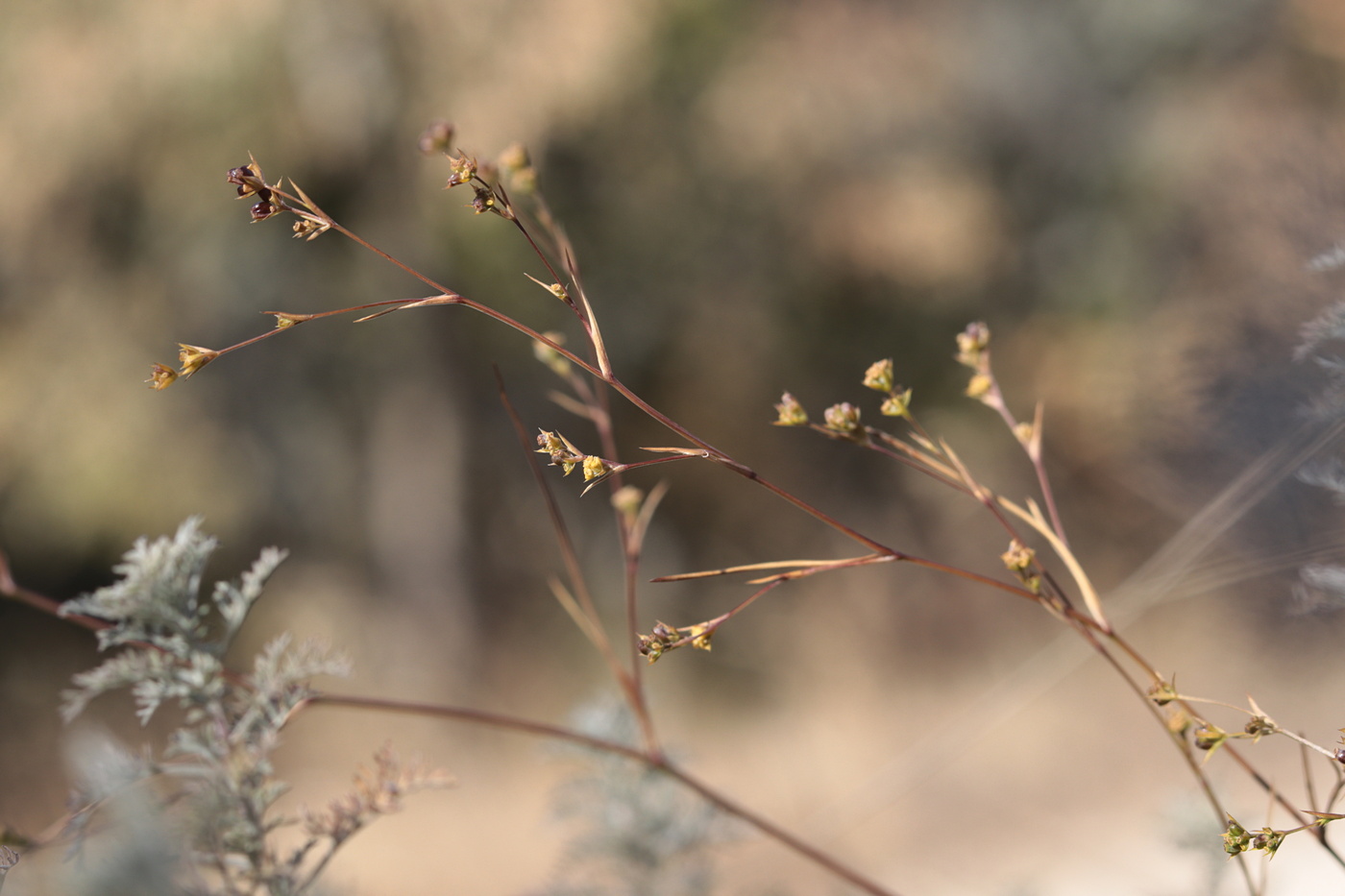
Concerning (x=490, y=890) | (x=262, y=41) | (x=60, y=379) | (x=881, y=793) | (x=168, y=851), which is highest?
(x=262, y=41)

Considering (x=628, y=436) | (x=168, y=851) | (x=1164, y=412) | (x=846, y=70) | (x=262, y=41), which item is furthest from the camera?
(x=628, y=436)

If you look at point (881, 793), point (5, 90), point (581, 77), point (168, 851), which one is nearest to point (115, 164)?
point (5, 90)

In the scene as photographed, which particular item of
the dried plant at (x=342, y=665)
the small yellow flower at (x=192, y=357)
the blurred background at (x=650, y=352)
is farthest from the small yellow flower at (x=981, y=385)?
the blurred background at (x=650, y=352)

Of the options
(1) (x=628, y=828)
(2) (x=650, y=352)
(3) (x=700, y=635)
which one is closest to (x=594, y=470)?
(3) (x=700, y=635)

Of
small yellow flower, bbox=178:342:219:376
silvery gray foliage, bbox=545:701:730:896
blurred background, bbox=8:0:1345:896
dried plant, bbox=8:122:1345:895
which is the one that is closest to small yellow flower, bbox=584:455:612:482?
dried plant, bbox=8:122:1345:895

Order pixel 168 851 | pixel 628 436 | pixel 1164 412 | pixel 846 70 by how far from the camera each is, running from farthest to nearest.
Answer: pixel 628 436 → pixel 846 70 → pixel 1164 412 → pixel 168 851

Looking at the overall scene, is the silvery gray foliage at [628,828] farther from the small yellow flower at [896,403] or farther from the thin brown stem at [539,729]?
the small yellow flower at [896,403]

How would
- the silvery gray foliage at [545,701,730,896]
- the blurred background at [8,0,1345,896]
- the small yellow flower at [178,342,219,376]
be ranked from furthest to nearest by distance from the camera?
the blurred background at [8,0,1345,896]
the silvery gray foliage at [545,701,730,896]
the small yellow flower at [178,342,219,376]

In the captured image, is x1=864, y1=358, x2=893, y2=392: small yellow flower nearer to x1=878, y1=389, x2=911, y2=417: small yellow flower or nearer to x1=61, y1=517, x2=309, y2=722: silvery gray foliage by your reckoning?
x1=878, y1=389, x2=911, y2=417: small yellow flower

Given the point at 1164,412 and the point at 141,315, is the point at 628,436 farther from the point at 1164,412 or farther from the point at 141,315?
the point at 1164,412
